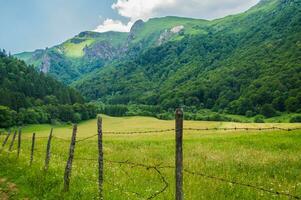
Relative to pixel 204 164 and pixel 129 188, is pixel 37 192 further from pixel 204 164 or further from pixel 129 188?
pixel 204 164

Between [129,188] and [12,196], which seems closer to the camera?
[129,188]

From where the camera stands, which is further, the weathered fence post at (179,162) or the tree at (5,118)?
the tree at (5,118)

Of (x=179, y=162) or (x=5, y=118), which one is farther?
(x=5, y=118)

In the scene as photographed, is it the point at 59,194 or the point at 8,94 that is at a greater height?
the point at 8,94

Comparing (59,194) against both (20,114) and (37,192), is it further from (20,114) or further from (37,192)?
(20,114)

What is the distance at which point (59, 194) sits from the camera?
14109 mm

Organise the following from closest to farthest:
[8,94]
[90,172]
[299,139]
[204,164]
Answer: [90,172] → [204,164] → [299,139] → [8,94]

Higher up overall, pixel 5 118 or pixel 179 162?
pixel 5 118

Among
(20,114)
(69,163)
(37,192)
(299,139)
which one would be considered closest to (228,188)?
(69,163)

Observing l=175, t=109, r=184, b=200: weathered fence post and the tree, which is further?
the tree

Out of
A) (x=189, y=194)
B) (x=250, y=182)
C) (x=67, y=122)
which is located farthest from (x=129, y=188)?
(x=67, y=122)

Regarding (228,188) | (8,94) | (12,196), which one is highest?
(8,94)

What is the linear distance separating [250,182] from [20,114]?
524ft

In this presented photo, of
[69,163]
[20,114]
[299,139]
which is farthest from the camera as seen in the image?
[20,114]
